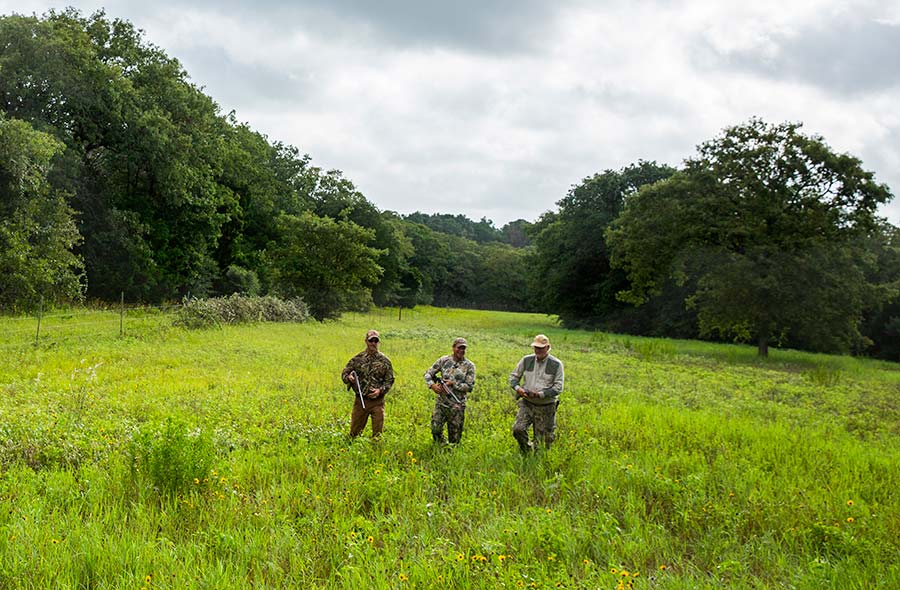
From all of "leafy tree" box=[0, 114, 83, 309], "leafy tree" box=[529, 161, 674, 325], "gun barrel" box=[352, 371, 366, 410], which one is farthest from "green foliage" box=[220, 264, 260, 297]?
"gun barrel" box=[352, 371, 366, 410]

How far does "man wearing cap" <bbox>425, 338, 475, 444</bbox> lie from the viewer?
8227mm

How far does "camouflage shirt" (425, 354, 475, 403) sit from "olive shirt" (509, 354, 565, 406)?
0.64 metres

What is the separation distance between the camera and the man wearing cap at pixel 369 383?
8.36m

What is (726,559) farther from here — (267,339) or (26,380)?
(267,339)

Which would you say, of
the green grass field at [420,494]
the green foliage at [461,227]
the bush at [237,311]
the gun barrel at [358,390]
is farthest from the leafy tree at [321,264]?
the green foliage at [461,227]

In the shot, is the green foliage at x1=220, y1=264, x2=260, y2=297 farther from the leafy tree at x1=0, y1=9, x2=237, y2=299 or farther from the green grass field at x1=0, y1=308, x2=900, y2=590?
the green grass field at x1=0, y1=308, x2=900, y2=590

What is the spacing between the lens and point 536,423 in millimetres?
8094

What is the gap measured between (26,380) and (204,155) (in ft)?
87.5

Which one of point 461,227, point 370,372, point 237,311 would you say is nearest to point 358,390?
point 370,372

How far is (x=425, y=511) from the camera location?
582cm

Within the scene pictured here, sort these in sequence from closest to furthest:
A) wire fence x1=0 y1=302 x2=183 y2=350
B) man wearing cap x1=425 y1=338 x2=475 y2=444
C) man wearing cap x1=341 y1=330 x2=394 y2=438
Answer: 1. man wearing cap x1=425 y1=338 x2=475 y2=444
2. man wearing cap x1=341 y1=330 x2=394 y2=438
3. wire fence x1=0 y1=302 x2=183 y2=350

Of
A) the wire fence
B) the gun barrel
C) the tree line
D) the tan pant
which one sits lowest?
the wire fence

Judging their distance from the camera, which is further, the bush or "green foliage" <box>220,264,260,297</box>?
"green foliage" <box>220,264,260,297</box>

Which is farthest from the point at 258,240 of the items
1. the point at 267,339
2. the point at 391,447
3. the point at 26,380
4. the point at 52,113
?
the point at 391,447
